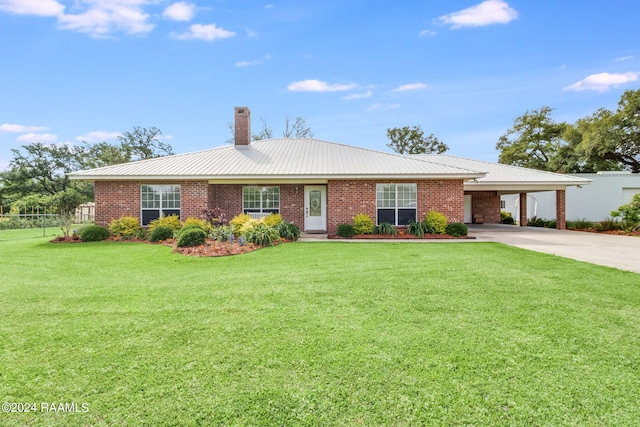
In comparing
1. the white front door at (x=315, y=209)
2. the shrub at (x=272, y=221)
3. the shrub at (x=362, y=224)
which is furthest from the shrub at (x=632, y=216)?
the shrub at (x=272, y=221)

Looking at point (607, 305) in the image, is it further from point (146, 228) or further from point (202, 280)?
point (146, 228)

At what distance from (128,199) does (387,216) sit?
11.3 metres

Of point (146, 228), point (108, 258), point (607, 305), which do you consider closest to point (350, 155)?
point (146, 228)

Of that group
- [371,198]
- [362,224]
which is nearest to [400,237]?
[362,224]

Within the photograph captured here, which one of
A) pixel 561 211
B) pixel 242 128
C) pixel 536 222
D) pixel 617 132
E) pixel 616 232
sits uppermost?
pixel 617 132

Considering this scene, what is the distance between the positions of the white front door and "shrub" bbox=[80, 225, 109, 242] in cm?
836

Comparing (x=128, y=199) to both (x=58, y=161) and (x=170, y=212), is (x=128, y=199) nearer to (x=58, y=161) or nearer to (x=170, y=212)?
(x=170, y=212)

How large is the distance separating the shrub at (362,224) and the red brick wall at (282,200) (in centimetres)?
301

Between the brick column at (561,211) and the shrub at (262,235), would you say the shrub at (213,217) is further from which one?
the brick column at (561,211)

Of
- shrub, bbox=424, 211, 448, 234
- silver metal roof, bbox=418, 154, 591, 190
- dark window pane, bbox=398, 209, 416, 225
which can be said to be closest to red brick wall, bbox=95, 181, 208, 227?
dark window pane, bbox=398, 209, 416, 225

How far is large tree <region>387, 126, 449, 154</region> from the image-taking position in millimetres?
42594

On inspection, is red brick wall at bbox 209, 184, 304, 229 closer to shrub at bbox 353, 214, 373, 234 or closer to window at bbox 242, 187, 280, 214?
window at bbox 242, 187, 280, 214

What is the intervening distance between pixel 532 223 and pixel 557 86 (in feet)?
29.2

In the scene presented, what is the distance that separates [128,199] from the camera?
565 inches
